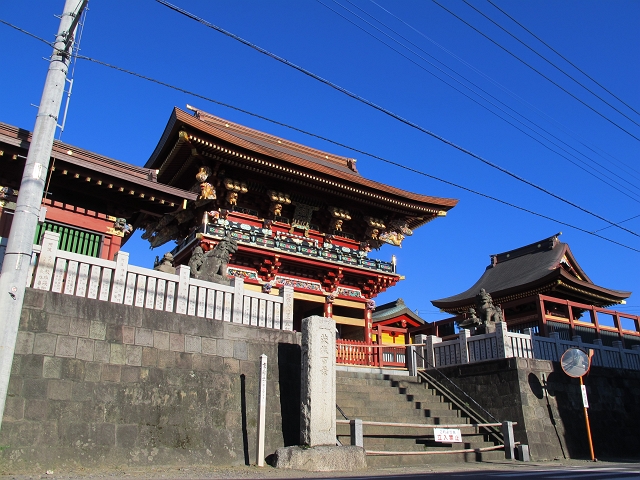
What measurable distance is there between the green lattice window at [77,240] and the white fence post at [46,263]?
3.75 metres

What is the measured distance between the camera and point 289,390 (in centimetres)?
1123

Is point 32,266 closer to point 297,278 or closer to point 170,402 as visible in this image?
point 170,402

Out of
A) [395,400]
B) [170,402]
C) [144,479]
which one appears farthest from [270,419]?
[395,400]

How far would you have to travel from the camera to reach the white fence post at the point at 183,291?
10672 mm

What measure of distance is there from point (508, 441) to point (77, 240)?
37.4 ft

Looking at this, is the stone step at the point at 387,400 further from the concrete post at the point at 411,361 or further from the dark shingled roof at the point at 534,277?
the dark shingled roof at the point at 534,277

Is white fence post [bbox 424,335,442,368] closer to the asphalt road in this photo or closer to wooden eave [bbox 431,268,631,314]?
the asphalt road

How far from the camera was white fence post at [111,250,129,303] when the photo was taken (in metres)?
9.92

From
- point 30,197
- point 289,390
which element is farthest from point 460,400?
point 30,197

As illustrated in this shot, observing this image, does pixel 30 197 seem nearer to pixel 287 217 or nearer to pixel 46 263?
pixel 46 263

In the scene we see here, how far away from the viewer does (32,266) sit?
30.1ft

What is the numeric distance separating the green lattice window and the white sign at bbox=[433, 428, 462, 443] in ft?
29.8

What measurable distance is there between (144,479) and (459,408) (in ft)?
30.0

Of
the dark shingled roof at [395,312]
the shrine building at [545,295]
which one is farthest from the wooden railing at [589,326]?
the dark shingled roof at [395,312]
